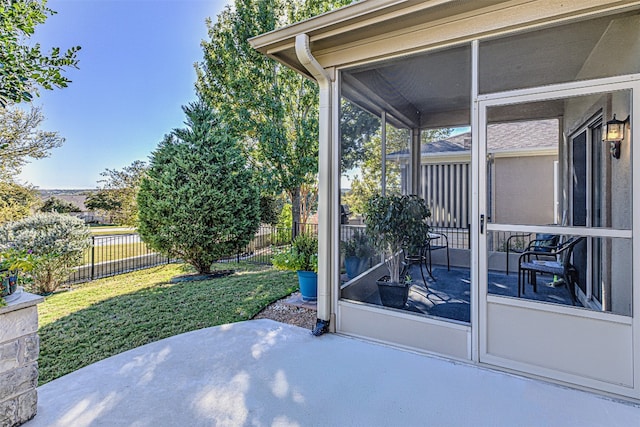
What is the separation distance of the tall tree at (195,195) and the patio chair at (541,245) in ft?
17.5

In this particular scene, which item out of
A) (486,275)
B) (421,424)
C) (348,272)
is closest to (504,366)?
(486,275)

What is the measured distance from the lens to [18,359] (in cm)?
188

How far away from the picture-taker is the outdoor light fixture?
7.57 feet

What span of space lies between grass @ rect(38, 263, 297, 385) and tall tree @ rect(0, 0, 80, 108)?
94.2 inches

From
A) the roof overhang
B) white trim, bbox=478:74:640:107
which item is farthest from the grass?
white trim, bbox=478:74:640:107

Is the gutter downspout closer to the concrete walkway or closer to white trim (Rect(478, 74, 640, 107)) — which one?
the concrete walkway

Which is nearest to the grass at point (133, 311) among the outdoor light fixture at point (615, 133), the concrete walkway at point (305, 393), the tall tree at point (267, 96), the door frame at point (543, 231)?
the concrete walkway at point (305, 393)

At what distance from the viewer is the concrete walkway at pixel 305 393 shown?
2.01m

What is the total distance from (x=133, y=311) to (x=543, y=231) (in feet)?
16.1

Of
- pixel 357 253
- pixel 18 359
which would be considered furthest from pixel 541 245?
pixel 18 359

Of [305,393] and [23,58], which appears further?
[23,58]

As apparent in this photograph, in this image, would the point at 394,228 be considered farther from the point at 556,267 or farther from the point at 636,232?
the point at 636,232

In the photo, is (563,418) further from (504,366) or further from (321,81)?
(321,81)

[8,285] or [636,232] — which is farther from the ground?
[636,232]
